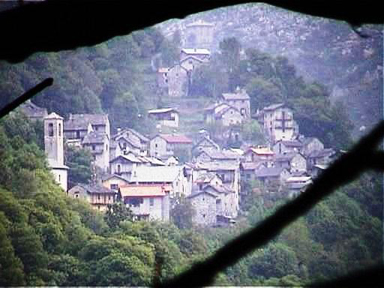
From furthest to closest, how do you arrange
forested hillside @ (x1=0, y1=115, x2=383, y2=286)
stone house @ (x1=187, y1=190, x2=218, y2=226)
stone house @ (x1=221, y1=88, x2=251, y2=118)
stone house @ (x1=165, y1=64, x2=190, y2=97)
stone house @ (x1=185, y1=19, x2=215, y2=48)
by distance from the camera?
stone house @ (x1=185, y1=19, x2=215, y2=48) < stone house @ (x1=165, y1=64, x2=190, y2=97) < stone house @ (x1=221, y1=88, x2=251, y2=118) < stone house @ (x1=187, y1=190, x2=218, y2=226) < forested hillside @ (x1=0, y1=115, x2=383, y2=286)

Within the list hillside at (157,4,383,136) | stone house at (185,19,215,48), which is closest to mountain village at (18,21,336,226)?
hillside at (157,4,383,136)

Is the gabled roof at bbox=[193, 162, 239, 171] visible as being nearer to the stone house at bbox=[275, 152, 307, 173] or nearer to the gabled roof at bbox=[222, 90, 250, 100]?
the stone house at bbox=[275, 152, 307, 173]

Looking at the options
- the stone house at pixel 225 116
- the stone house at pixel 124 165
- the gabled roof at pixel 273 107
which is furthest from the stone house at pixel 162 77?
the stone house at pixel 124 165

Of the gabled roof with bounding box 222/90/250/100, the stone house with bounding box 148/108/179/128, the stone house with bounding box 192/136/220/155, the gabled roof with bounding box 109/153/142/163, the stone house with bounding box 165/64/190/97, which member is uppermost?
the stone house with bounding box 165/64/190/97

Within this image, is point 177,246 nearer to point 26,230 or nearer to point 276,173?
point 26,230

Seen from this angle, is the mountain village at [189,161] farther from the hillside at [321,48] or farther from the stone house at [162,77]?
the hillside at [321,48]

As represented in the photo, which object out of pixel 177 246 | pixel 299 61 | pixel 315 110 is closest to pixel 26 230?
pixel 177 246
